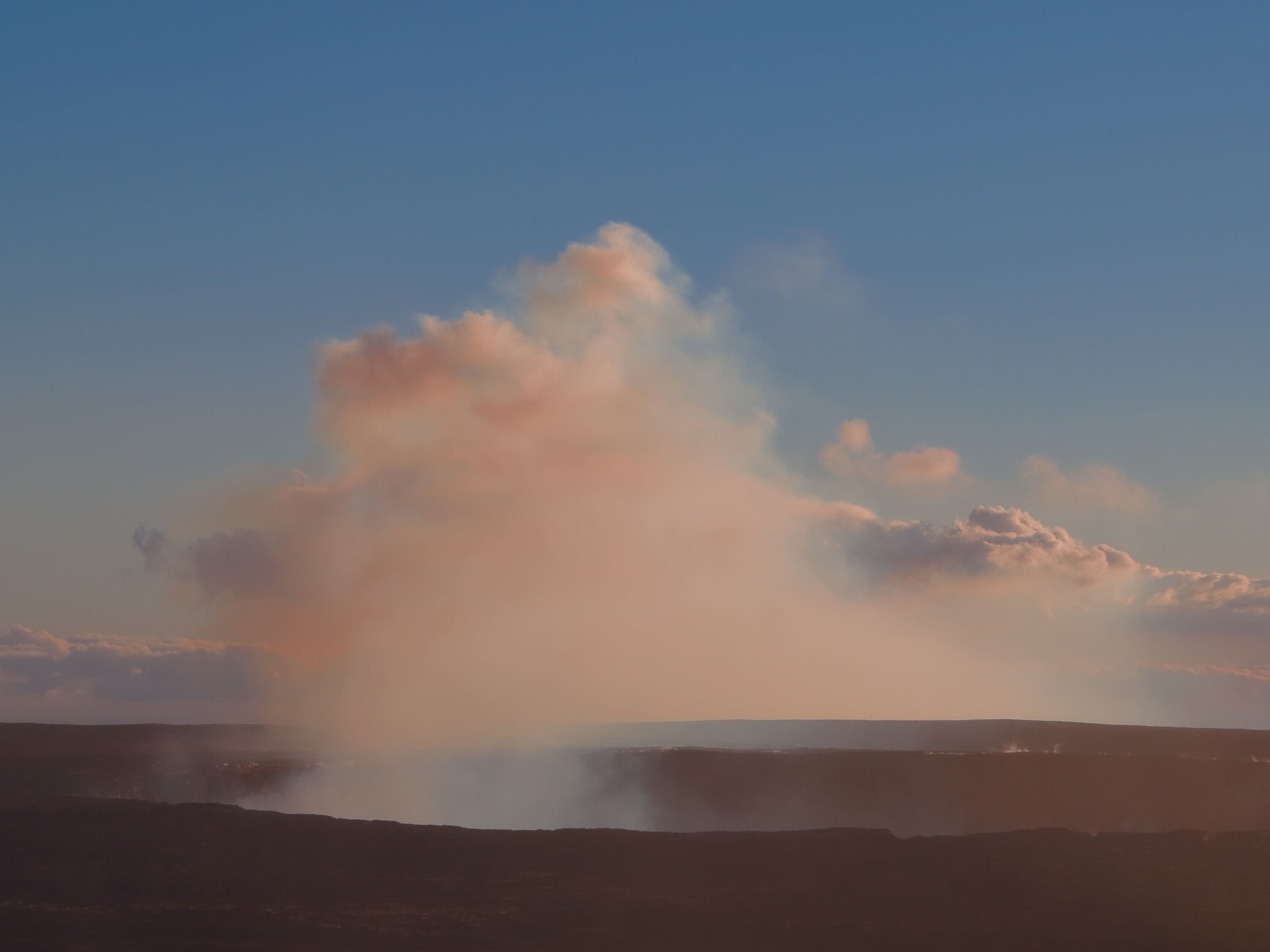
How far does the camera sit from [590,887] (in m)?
29.9

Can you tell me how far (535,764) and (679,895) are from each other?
3011 cm

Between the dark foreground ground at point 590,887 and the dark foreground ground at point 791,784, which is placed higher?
the dark foreground ground at point 791,784

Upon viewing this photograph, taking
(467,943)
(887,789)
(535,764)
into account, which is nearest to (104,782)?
(535,764)

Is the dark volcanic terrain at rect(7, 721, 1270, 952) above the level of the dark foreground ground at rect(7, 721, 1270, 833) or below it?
below

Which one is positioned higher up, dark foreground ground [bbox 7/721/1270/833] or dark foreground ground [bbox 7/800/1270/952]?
dark foreground ground [bbox 7/721/1270/833]

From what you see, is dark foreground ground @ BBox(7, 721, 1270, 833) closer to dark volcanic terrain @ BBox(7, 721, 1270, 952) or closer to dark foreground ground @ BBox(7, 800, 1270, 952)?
dark volcanic terrain @ BBox(7, 721, 1270, 952)

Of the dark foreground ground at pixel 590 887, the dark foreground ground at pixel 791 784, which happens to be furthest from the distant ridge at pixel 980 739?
the dark foreground ground at pixel 590 887

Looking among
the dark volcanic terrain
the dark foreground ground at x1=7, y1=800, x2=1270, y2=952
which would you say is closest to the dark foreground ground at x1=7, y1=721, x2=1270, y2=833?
the dark volcanic terrain

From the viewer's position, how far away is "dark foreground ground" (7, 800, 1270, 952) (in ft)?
85.3

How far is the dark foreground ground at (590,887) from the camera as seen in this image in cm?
2600

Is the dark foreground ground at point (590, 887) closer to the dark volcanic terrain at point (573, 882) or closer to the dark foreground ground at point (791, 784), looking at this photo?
the dark volcanic terrain at point (573, 882)

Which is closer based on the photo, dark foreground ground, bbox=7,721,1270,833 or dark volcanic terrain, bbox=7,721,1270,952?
dark volcanic terrain, bbox=7,721,1270,952

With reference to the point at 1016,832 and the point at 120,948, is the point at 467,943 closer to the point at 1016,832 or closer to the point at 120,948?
the point at 120,948

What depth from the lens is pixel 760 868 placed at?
3170 centimetres
